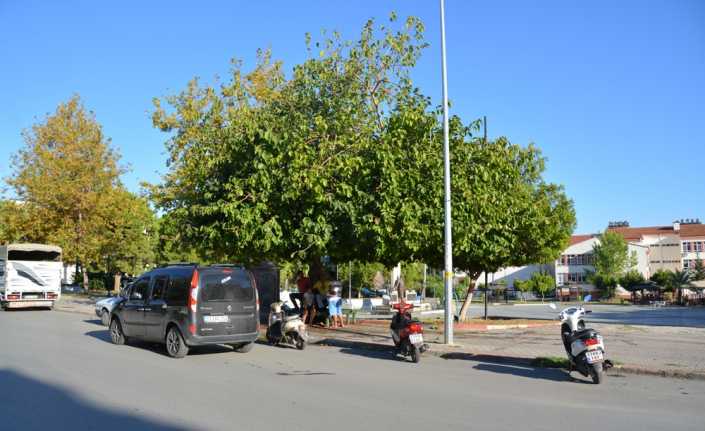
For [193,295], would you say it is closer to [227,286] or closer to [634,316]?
[227,286]

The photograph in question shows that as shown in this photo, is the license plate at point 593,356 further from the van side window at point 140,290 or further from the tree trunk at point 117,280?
the tree trunk at point 117,280

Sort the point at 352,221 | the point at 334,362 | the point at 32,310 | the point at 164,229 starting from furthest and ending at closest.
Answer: the point at 32,310 → the point at 164,229 → the point at 352,221 → the point at 334,362

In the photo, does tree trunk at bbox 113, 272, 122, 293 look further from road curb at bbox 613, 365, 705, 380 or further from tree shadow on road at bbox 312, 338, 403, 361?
road curb at bbox 613, 365, 705, 380

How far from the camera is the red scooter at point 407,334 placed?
12.4 metres

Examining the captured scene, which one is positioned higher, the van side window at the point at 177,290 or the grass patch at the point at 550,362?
the van side window at the point at 177,290

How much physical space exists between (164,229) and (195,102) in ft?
27.6

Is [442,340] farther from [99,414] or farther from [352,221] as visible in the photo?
[99,414]

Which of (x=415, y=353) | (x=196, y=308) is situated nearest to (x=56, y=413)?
(x=196, y=308)

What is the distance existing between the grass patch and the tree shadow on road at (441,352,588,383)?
0.12m

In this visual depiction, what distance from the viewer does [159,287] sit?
43.9 feet

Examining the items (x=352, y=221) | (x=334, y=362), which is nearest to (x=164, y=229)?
(x=352, y=221)

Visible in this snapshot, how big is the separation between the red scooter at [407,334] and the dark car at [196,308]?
3.15 m

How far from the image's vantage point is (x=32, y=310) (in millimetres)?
29656

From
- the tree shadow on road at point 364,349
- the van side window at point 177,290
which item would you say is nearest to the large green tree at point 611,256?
the tree shadow on road at point 364,349
